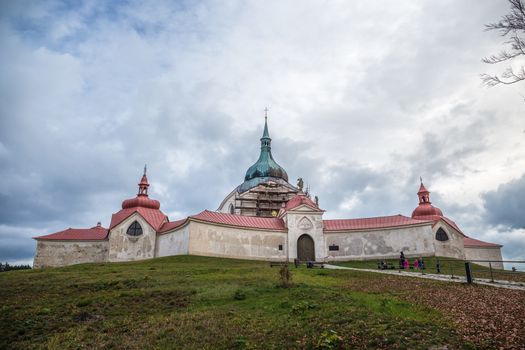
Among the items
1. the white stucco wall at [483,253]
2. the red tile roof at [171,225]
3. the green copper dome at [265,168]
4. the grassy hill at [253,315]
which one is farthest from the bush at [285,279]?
the green copper dome at [265,168]

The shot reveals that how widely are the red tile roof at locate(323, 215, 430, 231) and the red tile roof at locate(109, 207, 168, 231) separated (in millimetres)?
19988

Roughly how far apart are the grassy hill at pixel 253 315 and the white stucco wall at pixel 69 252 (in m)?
24.0

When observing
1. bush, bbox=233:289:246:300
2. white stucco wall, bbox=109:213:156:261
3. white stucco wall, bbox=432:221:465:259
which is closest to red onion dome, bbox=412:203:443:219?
white stucco wall, bbox=432:221:465:259

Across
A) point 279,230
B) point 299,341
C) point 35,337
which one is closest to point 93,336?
point 35,337

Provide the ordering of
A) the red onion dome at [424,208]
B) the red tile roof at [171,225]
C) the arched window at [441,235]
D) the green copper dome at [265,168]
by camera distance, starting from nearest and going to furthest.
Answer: the red tile roof at [171,225]
the arched window at [441,235]
the red onion dome at [424,208]
the green copper dome at [265,168]

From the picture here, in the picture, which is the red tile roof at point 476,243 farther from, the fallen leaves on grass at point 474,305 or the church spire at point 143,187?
the church spire at point 143,187

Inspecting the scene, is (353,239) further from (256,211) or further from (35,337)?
(35,337)

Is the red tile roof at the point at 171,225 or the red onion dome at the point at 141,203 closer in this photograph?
the red tile roof at the point at 171,225

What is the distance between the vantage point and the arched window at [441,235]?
46.0 m

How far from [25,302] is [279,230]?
2978 cm

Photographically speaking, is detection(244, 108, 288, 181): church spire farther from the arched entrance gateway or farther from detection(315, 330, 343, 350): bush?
detection(315, 330, 343, 350): bush

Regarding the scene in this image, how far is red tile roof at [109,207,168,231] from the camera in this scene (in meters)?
46.9

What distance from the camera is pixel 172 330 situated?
46.8 feet

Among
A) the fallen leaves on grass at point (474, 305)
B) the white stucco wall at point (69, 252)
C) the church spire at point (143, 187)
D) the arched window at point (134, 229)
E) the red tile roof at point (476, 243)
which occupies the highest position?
the church spire at point (143, 187)
